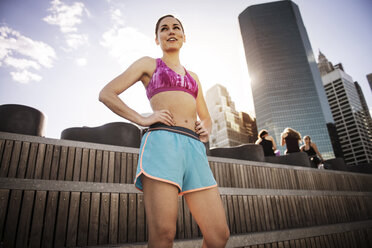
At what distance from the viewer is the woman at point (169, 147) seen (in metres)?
1.10

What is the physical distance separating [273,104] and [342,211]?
90789 mm

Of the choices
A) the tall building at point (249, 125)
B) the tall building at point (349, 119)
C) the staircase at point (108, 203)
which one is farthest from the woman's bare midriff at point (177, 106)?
the tall building at point (349, 119)

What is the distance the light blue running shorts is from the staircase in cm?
180

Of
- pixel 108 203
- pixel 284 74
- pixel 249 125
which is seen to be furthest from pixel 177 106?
pixel 249 125

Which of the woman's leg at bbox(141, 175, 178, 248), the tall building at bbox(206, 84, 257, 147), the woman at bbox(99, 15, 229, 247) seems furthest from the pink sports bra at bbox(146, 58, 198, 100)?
the tall building at bbox(206, 84, 257, 147)

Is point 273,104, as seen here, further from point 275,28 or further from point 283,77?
point 275,28

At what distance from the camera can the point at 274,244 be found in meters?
3.60

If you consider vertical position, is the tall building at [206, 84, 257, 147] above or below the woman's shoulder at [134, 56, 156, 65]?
above

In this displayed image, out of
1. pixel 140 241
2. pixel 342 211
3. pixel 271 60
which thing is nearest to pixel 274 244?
pixel 140 241

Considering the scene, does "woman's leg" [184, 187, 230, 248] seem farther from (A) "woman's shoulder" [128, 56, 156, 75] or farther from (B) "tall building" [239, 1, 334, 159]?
(B) "tall building" [239, 1, 334, 159]

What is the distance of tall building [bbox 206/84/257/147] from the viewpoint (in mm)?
94875

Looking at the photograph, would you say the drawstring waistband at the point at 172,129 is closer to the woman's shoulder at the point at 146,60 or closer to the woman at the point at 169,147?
the woman at the point at 169,147

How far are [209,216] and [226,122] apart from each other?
95.3m

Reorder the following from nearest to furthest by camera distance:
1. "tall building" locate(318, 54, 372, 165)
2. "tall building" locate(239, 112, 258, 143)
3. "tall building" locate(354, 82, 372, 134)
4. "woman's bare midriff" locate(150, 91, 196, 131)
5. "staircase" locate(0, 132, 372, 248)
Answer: "woman's bare midriff" locate(150, 91, 196, 131)
"staircase" locate(0, 132, 372, 248)
"tall building" locate(318, 54, 372, 165)
"tall building" locate(239, 112, 258, 143)
"tall building" locate(354, 82, 372, 134)
